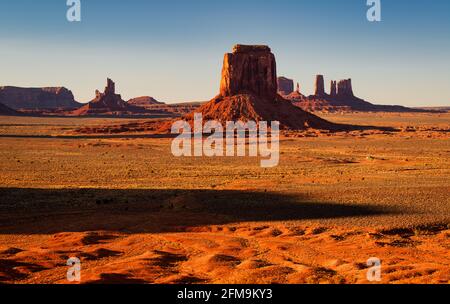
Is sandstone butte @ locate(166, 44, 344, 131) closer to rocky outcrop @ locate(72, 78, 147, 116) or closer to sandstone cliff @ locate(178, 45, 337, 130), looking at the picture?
sandstone cliff @ locate(178, 45, 337, 130)

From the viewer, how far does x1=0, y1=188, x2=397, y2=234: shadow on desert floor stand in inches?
766

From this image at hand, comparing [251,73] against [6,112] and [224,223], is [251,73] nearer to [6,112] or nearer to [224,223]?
[224,223]

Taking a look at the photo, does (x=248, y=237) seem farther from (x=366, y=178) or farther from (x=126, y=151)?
(x=126, y=151)

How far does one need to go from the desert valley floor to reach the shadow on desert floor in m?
0.05

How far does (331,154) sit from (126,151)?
22.9 metres

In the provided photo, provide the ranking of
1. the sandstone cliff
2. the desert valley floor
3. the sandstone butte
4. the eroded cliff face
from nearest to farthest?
the desert valley floor → the sandstone butte → the sandstone cliff → the eroded cliff face

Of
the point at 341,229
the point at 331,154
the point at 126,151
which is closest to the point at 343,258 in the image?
the point at 341,229

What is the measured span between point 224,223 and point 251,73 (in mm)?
77782

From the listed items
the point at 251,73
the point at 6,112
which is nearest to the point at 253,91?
the point at 251,73

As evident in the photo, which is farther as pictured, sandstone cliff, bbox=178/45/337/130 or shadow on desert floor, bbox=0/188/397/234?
sandstone cliff, bbox=178/45/337/130

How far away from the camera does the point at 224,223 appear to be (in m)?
19.7

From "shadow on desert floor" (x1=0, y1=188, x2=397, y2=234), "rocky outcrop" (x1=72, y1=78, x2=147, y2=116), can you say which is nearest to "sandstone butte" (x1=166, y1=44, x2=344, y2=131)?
"shadow on desert floor" (x1=0, y1=188, x2=397, y2=234)

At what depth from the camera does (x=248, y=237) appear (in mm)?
17500

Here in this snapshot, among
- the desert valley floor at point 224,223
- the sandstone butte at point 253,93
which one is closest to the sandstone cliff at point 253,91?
the sandstone butte at point 253,93
